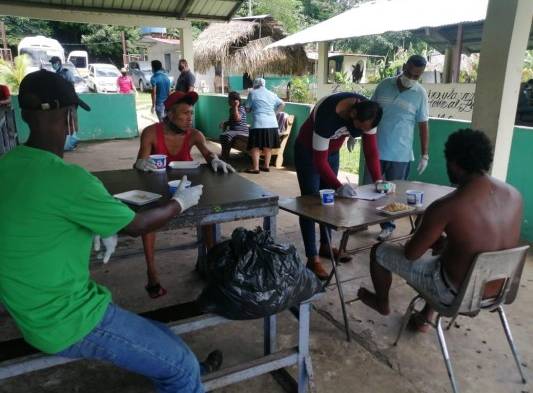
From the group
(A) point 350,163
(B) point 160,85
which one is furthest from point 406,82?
(B) point 160,85

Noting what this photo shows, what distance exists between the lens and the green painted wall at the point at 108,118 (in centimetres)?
1000

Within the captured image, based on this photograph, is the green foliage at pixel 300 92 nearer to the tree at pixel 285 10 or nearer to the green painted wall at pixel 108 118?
the green painted wall at pixel 108 118

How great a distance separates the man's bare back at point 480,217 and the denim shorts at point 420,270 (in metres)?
0.17

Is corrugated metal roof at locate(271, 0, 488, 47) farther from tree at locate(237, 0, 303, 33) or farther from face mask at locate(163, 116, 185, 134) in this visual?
tree at locate(237, 0, 303, 33)

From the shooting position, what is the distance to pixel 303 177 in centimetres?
339

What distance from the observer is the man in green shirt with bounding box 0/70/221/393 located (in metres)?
1.30

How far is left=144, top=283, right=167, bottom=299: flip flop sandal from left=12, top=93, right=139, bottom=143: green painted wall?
7878 millimetres

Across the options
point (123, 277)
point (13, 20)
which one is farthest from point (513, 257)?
point (13, 20)

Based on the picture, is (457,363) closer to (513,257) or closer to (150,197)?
(513,257)

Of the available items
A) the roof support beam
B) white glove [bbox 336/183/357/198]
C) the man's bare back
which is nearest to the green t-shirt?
the man's bare back

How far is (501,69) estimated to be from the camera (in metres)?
3.46

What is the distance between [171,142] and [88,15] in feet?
23.5

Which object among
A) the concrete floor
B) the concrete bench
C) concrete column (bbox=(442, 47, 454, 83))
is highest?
concrete column (bbox=(442, 47, 454, 83))

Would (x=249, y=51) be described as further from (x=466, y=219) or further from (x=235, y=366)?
(x=235, y=366)
